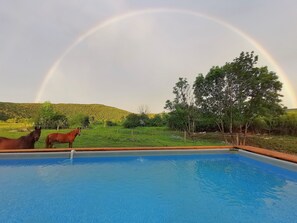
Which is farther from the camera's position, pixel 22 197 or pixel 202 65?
pixel 202 65

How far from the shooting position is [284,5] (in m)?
10.2

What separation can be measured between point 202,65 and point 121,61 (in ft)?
18.6

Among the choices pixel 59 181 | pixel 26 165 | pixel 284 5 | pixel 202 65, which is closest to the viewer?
pixel 59 181

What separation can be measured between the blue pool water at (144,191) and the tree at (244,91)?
16.0 ft

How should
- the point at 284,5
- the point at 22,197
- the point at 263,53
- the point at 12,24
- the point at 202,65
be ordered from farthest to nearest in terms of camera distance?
the point at 202,65
the point at 263,53
the point at 12,24
the point at 284,5
the point at 22,197

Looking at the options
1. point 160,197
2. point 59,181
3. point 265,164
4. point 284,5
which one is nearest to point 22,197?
point 59,181

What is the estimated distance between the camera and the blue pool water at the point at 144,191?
3.24 meters

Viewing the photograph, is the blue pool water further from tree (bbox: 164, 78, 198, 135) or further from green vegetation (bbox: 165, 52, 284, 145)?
tree (bbox: 164, 78, 198, 135)

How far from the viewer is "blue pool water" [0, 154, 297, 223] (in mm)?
3240

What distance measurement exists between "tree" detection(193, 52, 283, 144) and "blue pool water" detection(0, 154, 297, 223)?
4.86 meters

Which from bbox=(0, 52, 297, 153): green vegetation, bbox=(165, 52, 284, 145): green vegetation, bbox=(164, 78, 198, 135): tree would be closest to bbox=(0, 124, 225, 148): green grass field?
bbox=(0, 52, 297, 153): green vegetation

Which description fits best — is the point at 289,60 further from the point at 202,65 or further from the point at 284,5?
the point at 202,65

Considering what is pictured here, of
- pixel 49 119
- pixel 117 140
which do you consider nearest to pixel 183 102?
pixel 117 140

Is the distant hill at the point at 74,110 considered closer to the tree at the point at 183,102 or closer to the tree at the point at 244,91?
the tree at the point at 183,102
